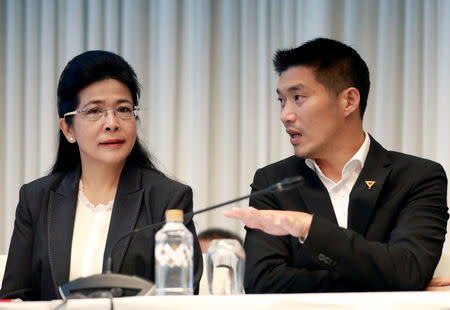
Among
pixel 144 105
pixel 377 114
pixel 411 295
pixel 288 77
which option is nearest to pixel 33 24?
pixel 144 105

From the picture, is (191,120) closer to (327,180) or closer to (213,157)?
(213,157)

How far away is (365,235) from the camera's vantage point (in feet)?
8.52

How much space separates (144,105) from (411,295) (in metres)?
3.30

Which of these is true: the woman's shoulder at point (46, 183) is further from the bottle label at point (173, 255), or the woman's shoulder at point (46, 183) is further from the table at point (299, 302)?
the table at point (299, 302)

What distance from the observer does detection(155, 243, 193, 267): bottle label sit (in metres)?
1.97

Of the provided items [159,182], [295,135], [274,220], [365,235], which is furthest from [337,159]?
[274,220]

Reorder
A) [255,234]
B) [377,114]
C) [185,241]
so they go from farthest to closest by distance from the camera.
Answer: [377,114], [255,234], [185,241]

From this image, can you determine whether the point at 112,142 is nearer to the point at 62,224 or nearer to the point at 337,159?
the point at 62,224

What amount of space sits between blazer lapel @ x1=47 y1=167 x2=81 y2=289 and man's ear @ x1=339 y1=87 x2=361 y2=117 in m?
1.02

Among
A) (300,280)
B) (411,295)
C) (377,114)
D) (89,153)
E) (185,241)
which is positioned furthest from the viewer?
(377,114)

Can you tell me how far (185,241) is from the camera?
2.00m

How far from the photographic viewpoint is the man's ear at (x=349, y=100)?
2.85 meters

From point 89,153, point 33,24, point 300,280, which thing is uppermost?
point 33,24

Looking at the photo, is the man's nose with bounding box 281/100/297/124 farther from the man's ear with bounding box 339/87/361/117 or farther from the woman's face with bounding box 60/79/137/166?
the woman's face with bounding box 60/79/137/166
